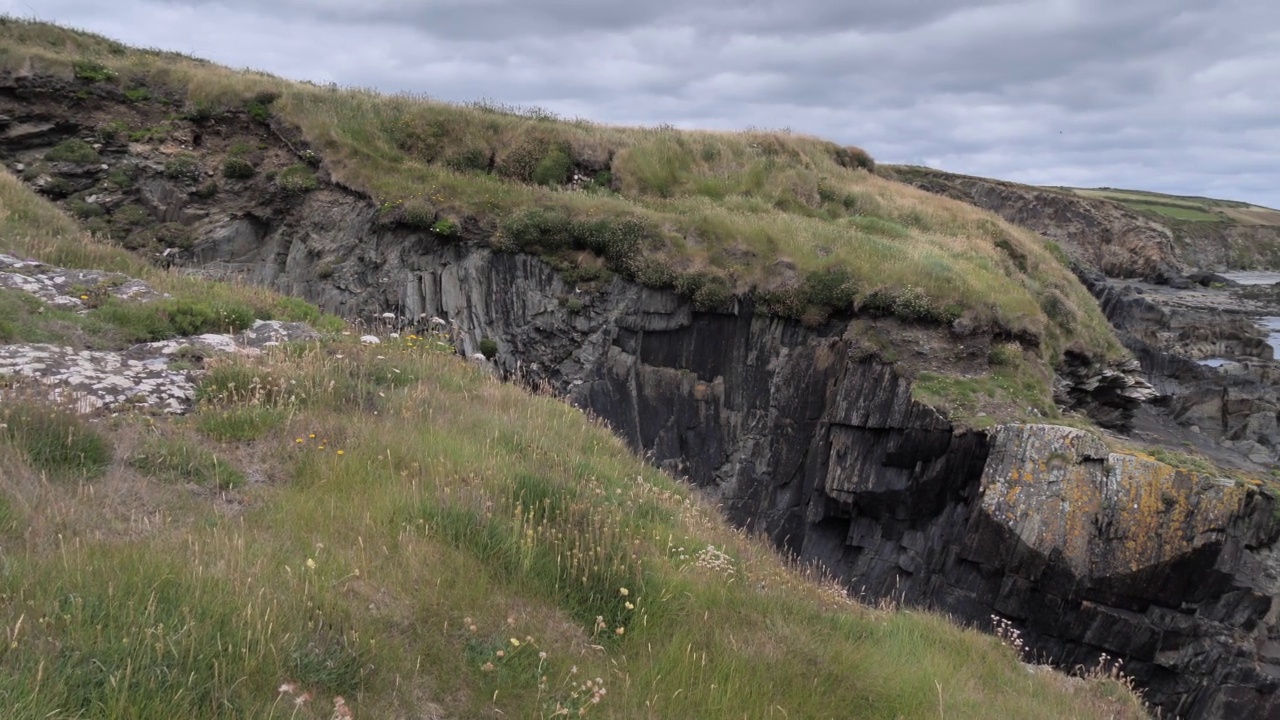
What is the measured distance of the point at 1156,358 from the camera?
95.6 feet

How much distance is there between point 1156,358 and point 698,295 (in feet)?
68.0

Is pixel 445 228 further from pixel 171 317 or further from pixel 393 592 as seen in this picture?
pixel 393 592

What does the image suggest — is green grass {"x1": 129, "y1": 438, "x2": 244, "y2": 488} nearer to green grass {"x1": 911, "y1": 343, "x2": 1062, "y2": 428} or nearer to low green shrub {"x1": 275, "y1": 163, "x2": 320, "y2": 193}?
green grass {"x1": 911, "y1": 343, "x2": 1062, "y2": 428}

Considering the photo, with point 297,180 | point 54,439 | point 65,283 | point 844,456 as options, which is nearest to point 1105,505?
point 844,456

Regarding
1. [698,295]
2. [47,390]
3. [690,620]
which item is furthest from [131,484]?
[698,295]

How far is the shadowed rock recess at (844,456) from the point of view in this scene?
464 inches

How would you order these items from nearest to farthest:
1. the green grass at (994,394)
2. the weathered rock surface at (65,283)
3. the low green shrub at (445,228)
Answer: the weathered rock surface at (65,283), the green grass at (994,394), the low green shrub at (445,228)

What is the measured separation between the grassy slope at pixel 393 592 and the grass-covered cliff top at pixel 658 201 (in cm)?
1088

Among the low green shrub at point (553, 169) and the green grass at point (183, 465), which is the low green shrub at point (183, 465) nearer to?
the green grass at point (183, 465)

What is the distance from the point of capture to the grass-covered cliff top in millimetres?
17859

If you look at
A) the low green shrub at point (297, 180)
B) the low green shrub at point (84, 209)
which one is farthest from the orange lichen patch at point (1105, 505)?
the low green shrub at point (84, 209)

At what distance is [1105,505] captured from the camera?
1201 centimetres

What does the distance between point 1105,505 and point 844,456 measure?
462cm

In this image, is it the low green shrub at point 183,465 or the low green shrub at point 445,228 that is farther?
the low green shrub at point 445,228
